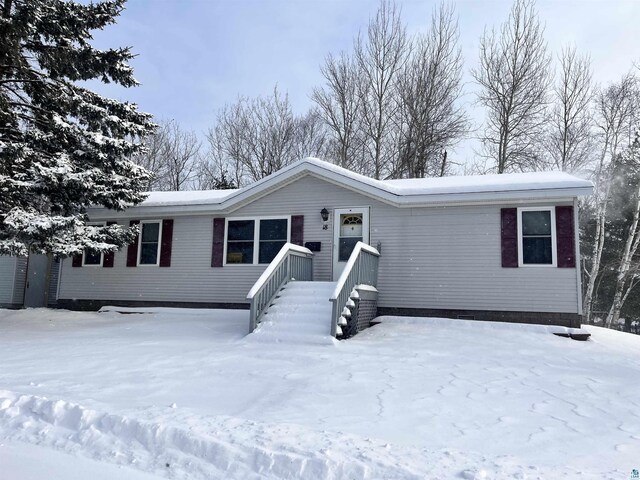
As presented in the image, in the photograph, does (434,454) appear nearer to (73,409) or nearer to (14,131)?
(73,409)

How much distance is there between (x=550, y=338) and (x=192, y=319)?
779 centimetres

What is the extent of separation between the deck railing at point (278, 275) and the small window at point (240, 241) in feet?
5.91

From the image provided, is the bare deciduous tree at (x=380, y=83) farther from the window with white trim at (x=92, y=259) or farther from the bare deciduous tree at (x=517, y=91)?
the window with white trim at (x=92, y=259)

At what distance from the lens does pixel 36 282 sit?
1568cm

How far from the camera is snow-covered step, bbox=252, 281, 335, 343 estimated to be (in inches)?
328

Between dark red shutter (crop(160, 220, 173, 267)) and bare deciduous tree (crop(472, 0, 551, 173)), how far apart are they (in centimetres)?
1558

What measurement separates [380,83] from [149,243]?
16073 mm

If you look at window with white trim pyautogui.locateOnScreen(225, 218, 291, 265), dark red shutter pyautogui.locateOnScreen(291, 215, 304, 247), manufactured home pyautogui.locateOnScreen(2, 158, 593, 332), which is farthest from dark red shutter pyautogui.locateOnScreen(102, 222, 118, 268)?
dark red shutter pyautogui.locateOnScreen(291, 215, 304, 247)

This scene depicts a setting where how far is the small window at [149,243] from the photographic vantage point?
13.2m

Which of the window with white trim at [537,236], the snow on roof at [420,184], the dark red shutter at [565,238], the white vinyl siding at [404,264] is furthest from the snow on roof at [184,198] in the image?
the dark red shutter at [565,238]

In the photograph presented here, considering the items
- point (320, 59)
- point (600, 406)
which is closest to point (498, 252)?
point (600, 406)

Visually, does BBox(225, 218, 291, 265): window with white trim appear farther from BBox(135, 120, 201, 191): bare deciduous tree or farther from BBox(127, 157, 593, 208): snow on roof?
BBox(135, 120, 201, 191): bare deciduous tree

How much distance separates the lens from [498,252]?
10320mm

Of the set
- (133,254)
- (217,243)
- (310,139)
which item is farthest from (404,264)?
(310,139)
